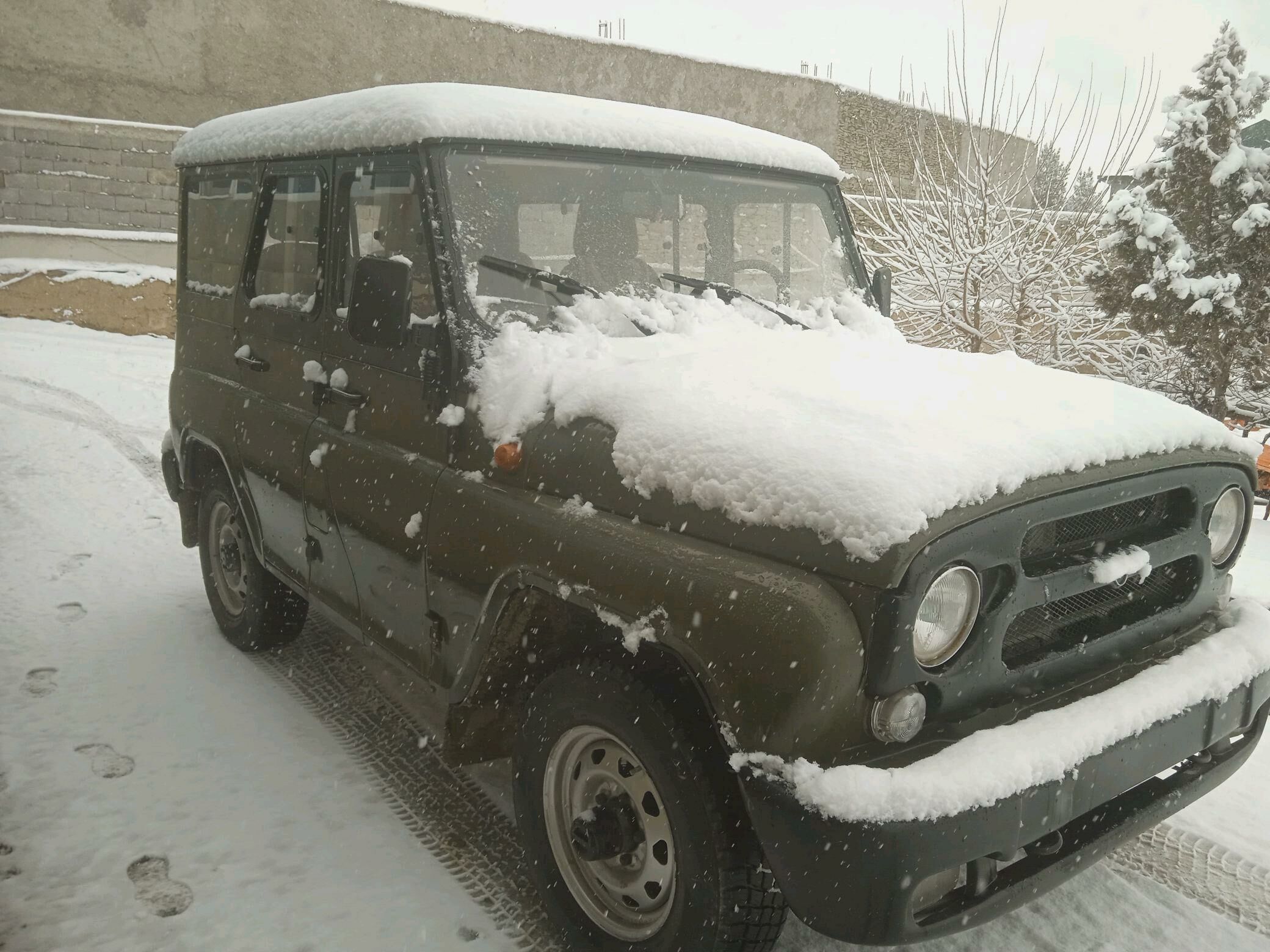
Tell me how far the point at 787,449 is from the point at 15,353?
12731 millimetres

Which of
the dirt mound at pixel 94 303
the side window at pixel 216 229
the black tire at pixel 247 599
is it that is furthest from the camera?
the dirt mound at pixel 94 303

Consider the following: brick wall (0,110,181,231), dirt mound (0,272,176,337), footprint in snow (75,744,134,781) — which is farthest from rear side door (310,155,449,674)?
brick wall (0,110,181,231)

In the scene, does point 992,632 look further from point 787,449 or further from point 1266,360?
point 1266,360

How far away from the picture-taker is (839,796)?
1.85 meters

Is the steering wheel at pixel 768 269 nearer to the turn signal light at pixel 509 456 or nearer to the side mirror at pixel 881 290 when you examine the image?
the side mirror at pixel 881 290

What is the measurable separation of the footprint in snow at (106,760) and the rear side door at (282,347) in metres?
0.83

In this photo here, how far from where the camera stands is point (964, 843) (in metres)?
1.92

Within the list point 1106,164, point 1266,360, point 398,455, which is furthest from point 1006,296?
point 398,455

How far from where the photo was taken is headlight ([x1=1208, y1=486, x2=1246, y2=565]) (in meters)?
2.71

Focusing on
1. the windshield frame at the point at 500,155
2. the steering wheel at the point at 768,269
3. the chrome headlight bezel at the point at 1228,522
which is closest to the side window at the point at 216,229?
the windshield frame at the point at 500,155

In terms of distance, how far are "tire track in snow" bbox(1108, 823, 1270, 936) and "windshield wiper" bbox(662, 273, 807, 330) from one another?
6.00 ft

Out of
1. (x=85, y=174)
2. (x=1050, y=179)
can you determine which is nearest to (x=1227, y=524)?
(x=1050, y=179)

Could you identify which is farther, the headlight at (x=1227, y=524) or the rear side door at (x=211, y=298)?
the rear side door at (x=211, y=298)

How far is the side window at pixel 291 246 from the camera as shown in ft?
11.4
